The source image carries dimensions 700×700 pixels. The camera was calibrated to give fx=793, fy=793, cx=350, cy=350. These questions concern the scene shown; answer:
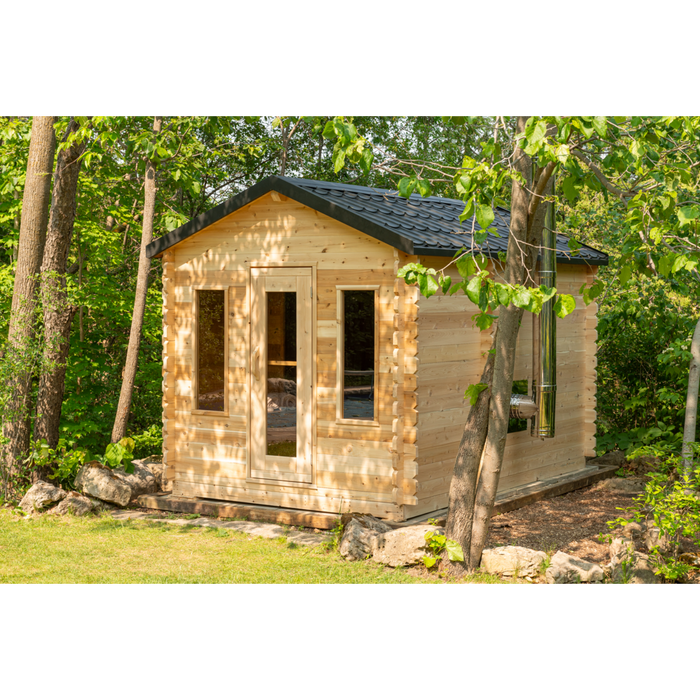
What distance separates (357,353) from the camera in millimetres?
8094

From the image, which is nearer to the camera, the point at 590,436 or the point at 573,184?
the point at 573,184

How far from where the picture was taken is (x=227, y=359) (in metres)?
8.88

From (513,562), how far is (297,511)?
2793 mm

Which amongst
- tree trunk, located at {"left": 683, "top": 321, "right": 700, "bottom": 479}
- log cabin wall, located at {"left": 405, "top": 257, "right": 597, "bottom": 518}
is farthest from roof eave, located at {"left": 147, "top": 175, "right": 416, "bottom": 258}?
tree trunk, located at {"left": 683, "top": 321, "right": 700, "bottom": 479}

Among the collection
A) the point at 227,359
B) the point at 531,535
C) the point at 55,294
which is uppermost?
the point at 55,294

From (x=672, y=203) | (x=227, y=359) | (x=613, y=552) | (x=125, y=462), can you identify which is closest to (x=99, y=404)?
(x=125, y=462)

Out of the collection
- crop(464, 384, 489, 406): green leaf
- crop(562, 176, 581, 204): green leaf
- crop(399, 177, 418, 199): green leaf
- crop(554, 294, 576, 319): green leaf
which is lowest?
crop(464, 384, 489, 406): green leaf

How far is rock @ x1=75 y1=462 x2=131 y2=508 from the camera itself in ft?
29.8

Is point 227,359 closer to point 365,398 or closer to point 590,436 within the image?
point 365,398

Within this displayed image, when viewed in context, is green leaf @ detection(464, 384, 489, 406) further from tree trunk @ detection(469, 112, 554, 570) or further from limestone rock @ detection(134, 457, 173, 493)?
limestone rock @ detection(134, 457, 173, 493)

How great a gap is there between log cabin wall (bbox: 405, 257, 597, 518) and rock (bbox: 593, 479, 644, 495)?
0.55 m

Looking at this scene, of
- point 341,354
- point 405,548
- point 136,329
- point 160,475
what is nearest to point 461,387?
point 341,354

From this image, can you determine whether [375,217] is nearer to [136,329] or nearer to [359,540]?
[359,540]

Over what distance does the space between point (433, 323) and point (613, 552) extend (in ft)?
9.27
